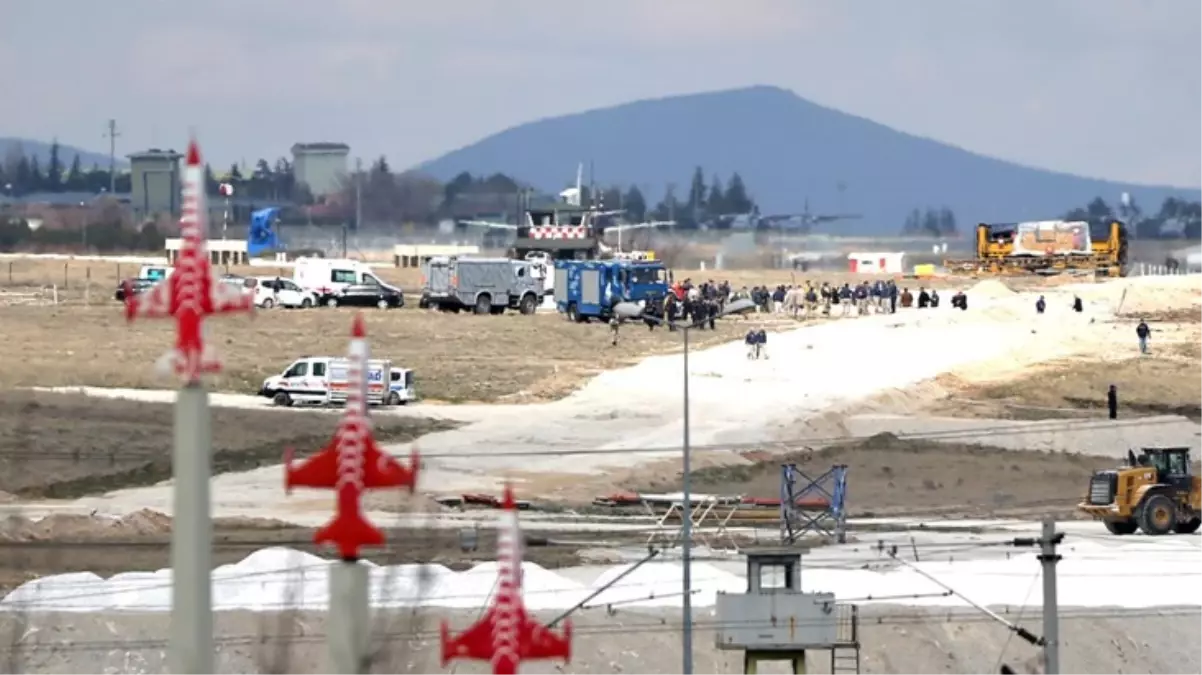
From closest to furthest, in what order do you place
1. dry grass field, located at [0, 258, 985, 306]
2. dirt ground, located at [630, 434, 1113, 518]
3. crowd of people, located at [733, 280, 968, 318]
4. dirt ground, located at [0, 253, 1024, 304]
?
dirt ground, located at [630, 434, 1113, 518] < dirt ground, located at [0, 253, 1024, 304] < dry grass field, located at [0, 258, 985, 306] < crowd of people, located at [733, 280, 968, 318]

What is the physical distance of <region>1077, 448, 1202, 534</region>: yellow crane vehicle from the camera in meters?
46.6

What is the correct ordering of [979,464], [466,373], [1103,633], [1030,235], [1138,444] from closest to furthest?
1. [1103,633]
2. [979,464]
3. [1138,444]
4. [466,373]
5. [1030,235]

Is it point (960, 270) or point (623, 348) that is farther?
point (960, 270)

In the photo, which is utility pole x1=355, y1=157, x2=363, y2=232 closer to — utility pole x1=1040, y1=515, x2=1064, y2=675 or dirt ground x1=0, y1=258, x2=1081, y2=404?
dirt ground x1=0, y1=258, x2=1081, y2=404

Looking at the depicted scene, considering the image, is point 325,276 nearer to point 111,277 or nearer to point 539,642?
point 111,277

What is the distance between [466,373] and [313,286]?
25.9 meters

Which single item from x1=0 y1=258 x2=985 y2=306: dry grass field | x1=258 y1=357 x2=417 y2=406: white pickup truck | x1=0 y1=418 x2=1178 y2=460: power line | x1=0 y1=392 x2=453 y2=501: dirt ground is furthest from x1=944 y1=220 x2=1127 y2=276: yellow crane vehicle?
x1=0 y1=392 x2=453 y2=501: dirt ground

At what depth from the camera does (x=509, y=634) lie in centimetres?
908

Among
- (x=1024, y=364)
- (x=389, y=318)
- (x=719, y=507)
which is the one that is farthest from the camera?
(x=389, y=318)

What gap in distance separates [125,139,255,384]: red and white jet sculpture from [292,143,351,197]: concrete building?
10684cm

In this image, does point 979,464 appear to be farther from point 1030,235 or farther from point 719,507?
point 1030,235

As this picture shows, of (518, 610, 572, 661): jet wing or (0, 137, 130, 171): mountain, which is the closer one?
(518, 610, 572, 661): jet wing

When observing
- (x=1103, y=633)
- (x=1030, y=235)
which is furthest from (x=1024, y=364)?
(x=1030, y=235)

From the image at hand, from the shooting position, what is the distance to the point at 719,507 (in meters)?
45.9
